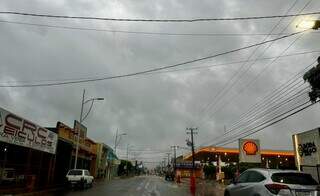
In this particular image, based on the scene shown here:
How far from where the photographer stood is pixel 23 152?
99.4 ft

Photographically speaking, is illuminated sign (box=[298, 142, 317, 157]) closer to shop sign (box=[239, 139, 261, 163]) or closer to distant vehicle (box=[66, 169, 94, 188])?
shop sign (box=[239, 139, 261, 163])

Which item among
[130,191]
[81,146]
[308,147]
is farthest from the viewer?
[81,146]

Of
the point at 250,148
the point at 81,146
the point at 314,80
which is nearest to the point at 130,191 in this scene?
the point at 250,148

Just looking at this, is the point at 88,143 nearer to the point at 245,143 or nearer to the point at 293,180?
the point at 245,143

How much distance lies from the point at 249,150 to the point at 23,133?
18.6 m

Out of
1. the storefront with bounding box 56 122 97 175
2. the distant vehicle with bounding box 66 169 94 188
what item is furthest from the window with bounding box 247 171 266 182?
the storefront with bounding box 56 122 97 175

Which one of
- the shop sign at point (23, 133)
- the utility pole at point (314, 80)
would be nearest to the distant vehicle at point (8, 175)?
the shop sign at point (23, 133)

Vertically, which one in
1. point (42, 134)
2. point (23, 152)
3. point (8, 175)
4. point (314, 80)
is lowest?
point (8, 175)

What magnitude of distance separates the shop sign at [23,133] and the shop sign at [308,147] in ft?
55.5

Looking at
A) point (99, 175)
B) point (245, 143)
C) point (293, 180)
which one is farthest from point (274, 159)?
point (293, 180)

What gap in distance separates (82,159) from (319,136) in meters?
43.9

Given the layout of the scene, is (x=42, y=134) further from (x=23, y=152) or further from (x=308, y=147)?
(x=308, y=147)

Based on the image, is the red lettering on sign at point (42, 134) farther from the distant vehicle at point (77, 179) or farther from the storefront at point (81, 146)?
the storefront at point (81, 146)

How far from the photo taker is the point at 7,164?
27.4 m
